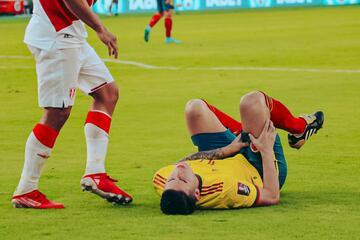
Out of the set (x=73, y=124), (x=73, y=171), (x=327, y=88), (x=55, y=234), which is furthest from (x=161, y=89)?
(x=55, y=234)

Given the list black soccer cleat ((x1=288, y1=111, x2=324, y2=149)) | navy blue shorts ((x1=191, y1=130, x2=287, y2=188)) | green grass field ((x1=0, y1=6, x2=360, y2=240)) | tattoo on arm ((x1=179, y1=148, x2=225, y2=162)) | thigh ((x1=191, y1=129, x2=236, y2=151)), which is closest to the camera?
green grass field ((x1=0, y1=6, x2=360, y2=240))

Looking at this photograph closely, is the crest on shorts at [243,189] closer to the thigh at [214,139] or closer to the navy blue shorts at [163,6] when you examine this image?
the thigh at [214,139]

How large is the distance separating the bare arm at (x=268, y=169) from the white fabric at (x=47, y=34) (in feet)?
5.03

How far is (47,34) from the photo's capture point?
340 inches

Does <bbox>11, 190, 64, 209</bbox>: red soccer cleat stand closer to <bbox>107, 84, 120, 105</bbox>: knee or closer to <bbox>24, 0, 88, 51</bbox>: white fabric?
<bbox>107, 84, 120, 105</bbox>: knee

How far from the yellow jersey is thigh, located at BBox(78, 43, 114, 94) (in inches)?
35.7

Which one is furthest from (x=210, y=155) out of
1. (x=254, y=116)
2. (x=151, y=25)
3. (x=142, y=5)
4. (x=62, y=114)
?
(x=142, y=5)

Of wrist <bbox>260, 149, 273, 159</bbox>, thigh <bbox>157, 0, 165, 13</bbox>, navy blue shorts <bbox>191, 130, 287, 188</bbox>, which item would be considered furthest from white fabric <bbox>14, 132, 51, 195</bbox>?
thigh <bbox>157, 0, 165, 13</bbox>

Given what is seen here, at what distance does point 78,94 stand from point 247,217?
35.9 ft

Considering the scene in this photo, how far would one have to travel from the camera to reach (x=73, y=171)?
10695 millimetres

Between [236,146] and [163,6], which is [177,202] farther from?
[163,6]

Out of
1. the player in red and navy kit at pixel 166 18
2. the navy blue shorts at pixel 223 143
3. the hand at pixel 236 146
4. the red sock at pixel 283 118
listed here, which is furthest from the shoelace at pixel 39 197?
the player in red and navy kit at pixel 166 18

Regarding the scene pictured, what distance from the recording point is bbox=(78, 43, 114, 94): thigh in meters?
8.83

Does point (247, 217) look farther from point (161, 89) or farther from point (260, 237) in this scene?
point (161, 89)
